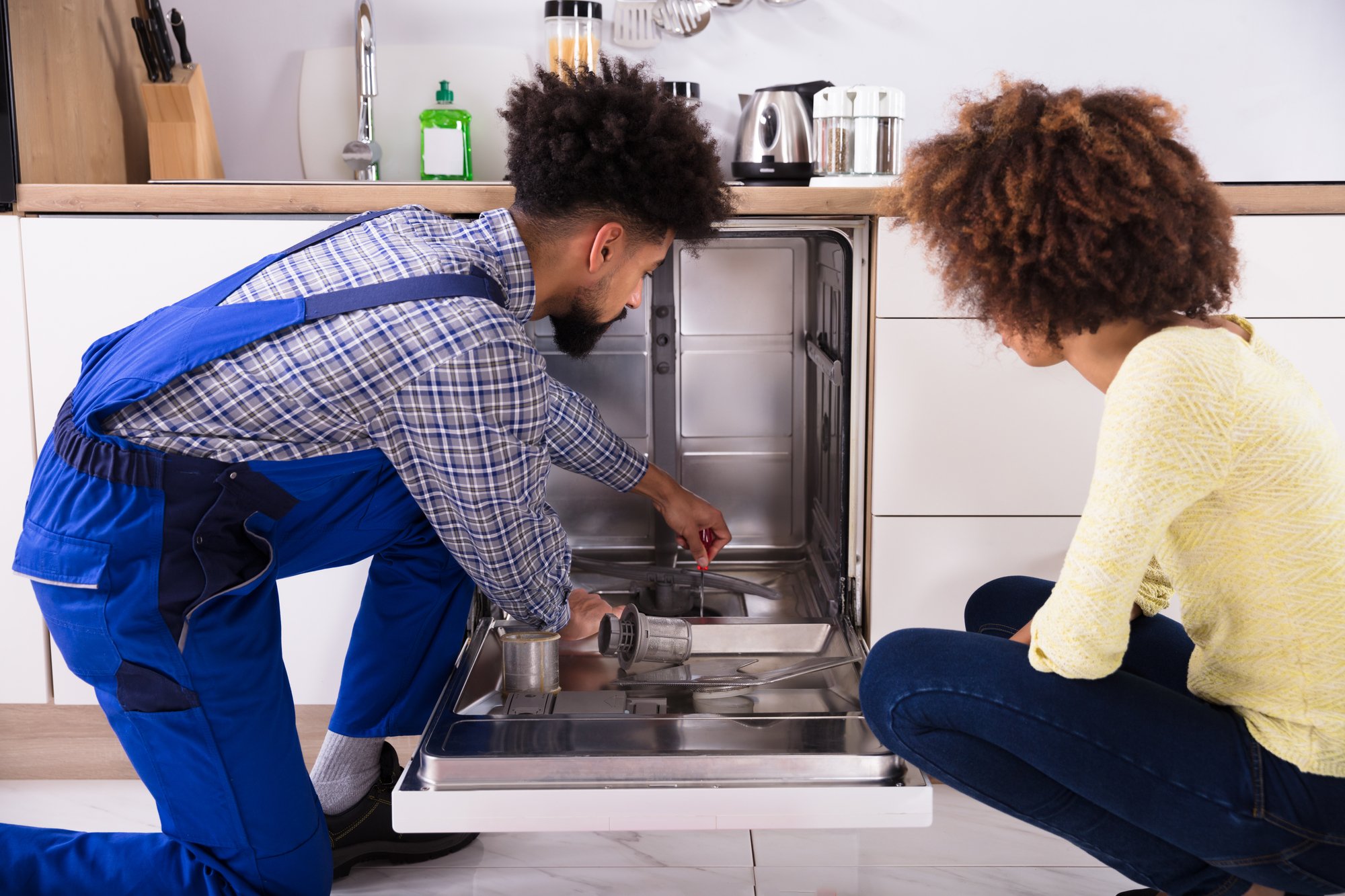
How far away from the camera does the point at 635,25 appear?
6.47 ft

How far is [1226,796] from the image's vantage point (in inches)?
37.5

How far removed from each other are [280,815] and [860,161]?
1.27 metres

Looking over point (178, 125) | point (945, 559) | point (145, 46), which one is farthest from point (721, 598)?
point (145, 46)

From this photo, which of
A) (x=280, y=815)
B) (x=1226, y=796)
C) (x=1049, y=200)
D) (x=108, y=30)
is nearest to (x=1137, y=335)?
(x=1049, y=200)

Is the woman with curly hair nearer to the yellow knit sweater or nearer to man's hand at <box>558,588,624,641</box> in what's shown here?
the yellow knit sweater

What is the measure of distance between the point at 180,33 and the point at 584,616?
4.01 ft

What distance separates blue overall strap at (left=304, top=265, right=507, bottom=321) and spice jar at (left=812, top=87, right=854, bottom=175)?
861 millimetres

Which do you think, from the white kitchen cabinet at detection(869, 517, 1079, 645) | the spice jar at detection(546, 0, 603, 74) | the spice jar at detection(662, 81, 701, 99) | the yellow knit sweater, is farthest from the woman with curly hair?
the spice jar at detection(546, 0, 603, 74)

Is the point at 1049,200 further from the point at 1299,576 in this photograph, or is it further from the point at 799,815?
the point at 799,815

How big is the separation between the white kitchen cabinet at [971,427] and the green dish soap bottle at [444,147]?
814 millimetres

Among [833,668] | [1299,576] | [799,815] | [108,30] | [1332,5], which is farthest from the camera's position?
[1332,5]

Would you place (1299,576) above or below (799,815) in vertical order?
above

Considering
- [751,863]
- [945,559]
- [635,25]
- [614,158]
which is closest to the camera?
[614,158]

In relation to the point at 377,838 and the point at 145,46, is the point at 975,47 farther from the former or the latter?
the point at 377,838
